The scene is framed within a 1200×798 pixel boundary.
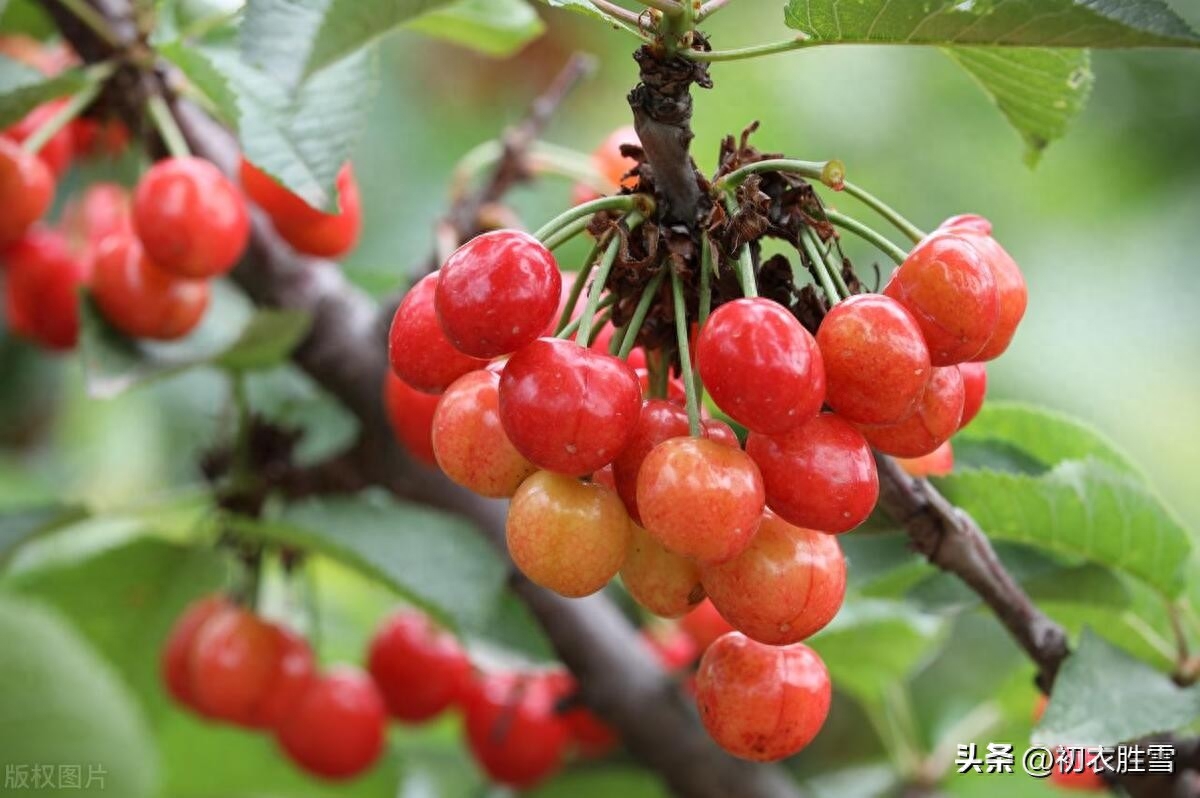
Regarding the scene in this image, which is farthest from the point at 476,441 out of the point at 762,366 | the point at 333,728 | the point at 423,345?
the point at 333,728

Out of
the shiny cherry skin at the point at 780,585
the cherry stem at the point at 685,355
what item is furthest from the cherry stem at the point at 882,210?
the shiny cherry skin at the point at 780,585

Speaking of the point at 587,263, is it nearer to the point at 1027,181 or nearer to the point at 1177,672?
the point at 1177,672

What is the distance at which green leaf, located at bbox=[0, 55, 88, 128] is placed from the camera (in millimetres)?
1421

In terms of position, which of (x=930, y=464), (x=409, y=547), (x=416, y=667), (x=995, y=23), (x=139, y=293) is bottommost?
(x=416, y=667)

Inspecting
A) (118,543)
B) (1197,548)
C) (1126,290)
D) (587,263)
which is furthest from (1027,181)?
(587,263)

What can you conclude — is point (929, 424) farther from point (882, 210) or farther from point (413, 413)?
point (413, 413)

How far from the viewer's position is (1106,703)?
3.50 ft

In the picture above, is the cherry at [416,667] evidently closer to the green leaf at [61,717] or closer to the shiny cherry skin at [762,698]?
the green leaf at [61,717]

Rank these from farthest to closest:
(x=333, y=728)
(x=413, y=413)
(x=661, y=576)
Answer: (x=333, y=728) < (x=413, y=413) < (x=661, y=576)

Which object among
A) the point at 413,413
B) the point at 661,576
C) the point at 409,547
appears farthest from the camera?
the point at 409,547

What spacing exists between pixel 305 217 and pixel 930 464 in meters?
0.76

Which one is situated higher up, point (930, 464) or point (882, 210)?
point (882, 210)

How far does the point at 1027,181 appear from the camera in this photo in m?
3.09

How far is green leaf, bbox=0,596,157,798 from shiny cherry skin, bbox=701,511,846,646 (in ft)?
4.24
